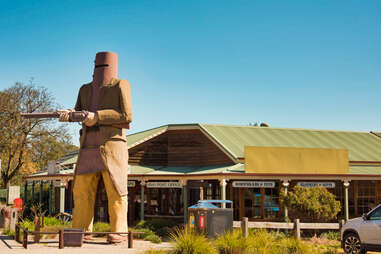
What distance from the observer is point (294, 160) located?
20219 millimetres

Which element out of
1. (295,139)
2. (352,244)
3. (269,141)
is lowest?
(352,244)

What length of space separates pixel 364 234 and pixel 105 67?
8.34 meters

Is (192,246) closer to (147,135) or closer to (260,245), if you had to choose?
(260,245)

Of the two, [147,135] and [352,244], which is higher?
[147,135]

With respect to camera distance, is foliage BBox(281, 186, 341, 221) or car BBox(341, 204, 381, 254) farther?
foliage BBox(281, 186, 341, 221)

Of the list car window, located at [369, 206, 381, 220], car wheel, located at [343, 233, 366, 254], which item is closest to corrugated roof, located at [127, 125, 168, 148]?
car wheel, located at [343, 233, 366, 254]

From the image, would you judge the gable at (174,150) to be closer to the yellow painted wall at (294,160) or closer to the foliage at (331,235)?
the yellow painted wall at (294,160)

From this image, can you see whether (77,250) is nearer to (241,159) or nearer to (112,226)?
(112,226)

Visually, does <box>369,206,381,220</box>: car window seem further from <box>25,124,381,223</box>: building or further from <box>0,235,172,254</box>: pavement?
<box>25,124,381,223</box>: building

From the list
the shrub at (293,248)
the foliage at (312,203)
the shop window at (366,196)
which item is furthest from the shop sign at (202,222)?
the shop window at (366,196)

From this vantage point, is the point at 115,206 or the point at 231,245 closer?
the point at 231,245

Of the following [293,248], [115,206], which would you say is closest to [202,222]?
[115,206]

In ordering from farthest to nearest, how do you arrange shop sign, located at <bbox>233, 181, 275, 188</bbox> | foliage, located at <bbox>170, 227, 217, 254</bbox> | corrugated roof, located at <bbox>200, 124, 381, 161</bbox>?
corrugated roof, located at <bbox>200, 124, 381, 161</bbox> → shop sign, located at <bbox>233, 181, 275, 188</bbox> → foliage, located at <bbox>170, 227, 217, 254</bbox>

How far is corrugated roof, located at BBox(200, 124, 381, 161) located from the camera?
23781mm
